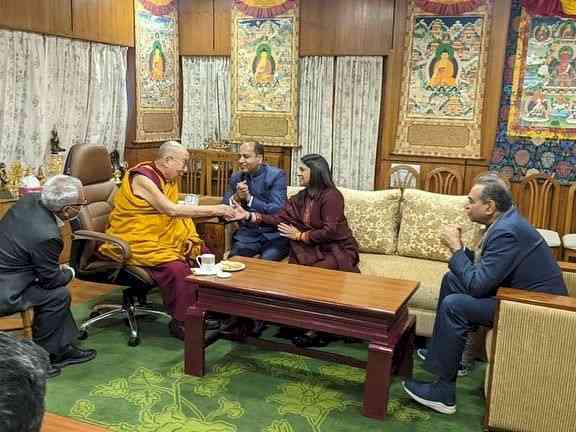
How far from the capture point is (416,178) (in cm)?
545

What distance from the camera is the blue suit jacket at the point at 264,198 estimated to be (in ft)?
12.9

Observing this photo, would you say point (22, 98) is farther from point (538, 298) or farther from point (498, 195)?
point (538, 298)

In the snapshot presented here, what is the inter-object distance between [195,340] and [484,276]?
1452 millimetres

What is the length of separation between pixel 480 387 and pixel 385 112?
3295 mm

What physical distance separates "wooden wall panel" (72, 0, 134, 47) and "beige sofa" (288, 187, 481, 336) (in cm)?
281

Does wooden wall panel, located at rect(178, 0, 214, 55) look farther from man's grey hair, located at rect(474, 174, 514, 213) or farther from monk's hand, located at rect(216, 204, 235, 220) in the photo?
man's grey hair, located at rect(474, 174, 514, 213)

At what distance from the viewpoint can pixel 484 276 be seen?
8.59 ft

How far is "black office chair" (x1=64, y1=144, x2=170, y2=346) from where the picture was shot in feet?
11.0

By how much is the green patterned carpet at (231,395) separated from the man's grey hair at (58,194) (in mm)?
867

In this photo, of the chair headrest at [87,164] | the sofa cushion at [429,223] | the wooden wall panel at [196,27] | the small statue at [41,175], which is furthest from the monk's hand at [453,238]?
the wooden wall panel at [196,27]

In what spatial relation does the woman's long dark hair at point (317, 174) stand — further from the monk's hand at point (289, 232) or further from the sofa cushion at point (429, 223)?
the sofa cushion at point (429, 223)

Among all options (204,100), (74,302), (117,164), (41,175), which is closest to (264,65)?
(204,100)

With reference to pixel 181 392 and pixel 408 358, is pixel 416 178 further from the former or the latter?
pixel 181 392

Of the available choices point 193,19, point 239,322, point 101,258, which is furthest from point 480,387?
point 193,19
